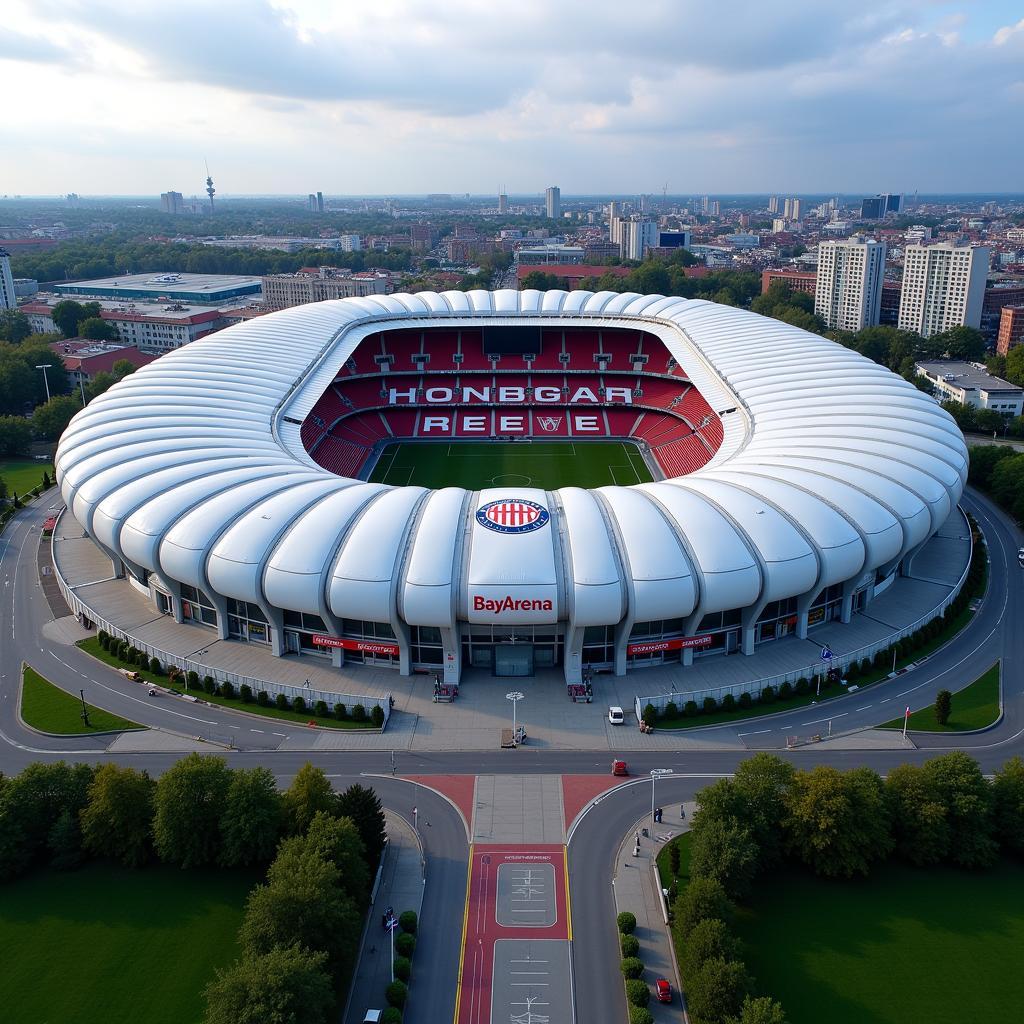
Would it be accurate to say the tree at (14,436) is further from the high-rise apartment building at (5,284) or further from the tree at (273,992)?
the high-rise apartment building at (5,284)

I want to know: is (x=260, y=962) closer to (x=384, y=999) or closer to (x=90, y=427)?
(x=384, y=999)

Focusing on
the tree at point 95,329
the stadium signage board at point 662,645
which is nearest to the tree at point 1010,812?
the stadium signage board at point 662,645

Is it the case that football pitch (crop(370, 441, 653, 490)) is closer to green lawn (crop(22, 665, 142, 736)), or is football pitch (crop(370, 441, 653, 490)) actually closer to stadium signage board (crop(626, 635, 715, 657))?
stadium signage board (crop(626, 635, 715, 657))

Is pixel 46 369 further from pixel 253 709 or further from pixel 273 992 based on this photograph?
pixel 273 992

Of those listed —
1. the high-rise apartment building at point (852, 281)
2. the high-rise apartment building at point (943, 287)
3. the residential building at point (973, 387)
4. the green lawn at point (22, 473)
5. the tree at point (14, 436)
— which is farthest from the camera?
the high-rise apartment building at point (852, 281)

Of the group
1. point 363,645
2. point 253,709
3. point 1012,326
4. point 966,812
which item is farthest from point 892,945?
point 1012,326

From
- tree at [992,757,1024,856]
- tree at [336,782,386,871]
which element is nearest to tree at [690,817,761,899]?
tree at [992,757,1024,856]
